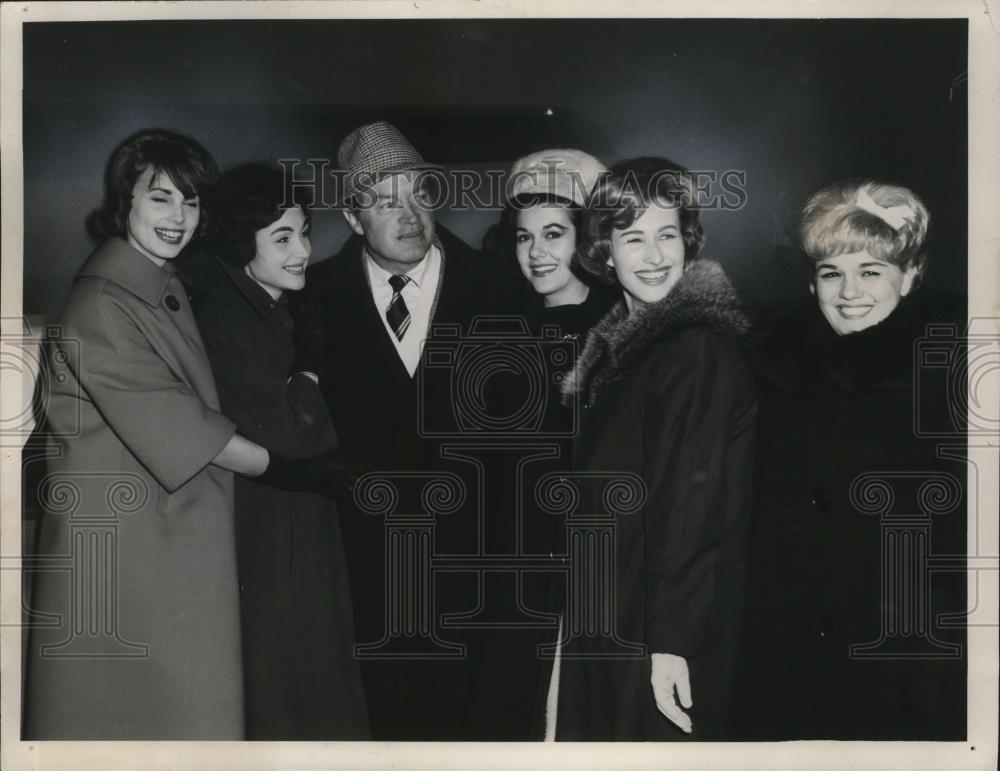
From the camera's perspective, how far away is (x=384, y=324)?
2.62 meters

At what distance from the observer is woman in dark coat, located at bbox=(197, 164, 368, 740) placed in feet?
8.52

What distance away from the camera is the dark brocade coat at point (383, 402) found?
8.55 ft

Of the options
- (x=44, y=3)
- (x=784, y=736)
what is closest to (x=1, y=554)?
(x=44, y=3)

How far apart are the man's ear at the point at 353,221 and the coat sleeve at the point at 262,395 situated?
0.36 m

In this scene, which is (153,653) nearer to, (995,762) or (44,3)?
(44,3)

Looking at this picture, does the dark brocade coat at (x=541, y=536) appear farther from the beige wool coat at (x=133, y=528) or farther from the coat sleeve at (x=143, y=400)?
the coat sleeve at (x=143, y=400)

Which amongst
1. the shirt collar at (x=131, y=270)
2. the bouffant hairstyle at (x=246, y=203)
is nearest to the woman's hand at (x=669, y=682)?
the bouffant hairstyle at (x=246, y=203)

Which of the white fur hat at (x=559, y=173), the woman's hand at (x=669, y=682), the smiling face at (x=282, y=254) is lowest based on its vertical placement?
the woman's hand at (x=669, y=682)

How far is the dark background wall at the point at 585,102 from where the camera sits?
2594mm

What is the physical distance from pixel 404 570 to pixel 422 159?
1.05 m
